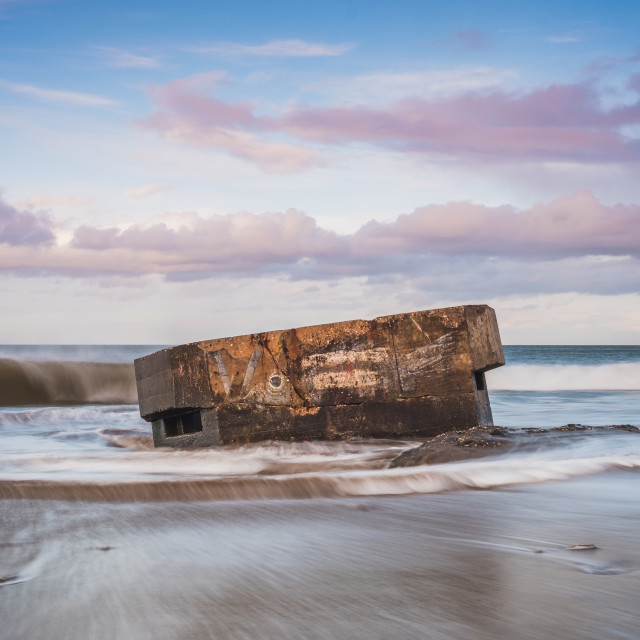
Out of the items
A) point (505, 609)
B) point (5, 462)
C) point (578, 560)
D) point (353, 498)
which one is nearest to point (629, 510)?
point (578, 560)

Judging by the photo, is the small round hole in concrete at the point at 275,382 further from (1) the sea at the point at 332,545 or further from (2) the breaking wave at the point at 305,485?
(2) the breaking wave at the point at 305,485

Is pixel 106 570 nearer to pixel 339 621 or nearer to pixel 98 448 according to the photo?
pixel 339 621

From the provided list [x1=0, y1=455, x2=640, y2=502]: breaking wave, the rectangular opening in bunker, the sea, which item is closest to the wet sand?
the sea

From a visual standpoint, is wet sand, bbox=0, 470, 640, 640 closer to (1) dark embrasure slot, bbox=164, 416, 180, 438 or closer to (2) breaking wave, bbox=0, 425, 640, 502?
(2) breaking wave, bbox=0, 425, 640, 502

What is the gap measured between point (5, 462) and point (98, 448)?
1.58m

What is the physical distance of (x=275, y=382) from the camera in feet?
19.5

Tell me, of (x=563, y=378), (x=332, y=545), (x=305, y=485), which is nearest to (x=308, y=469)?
(x=305, y=485)

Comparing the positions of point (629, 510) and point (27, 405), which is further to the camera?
point (27, 405)

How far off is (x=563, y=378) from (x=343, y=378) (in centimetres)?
1817

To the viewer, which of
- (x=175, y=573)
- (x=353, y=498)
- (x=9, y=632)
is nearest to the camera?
(x=9, y=632)

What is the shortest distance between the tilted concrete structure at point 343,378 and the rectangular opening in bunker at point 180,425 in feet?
1.59

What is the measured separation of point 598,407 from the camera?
12.1 m

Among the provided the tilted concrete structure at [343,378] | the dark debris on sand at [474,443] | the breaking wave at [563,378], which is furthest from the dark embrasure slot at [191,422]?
the breaking wave at [563,378]

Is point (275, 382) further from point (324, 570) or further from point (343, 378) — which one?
point (324, 570)
